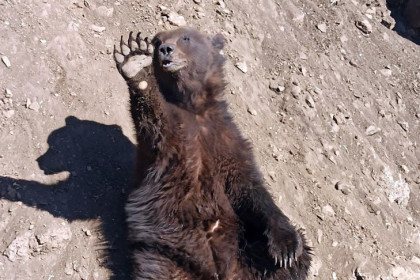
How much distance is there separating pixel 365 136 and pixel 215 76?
2.50 metres

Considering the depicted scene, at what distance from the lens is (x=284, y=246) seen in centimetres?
512

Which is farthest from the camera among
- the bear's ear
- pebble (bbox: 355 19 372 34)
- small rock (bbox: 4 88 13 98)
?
pebble (bbox: 355 19 372 34)

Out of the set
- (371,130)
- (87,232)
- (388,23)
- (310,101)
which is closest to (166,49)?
(87,232)

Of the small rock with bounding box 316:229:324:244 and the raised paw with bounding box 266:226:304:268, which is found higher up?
the raised paw with bounding box 266:226:304:268

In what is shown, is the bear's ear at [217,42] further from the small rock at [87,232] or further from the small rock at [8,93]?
the small rock at [87,232]

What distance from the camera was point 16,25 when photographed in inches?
231

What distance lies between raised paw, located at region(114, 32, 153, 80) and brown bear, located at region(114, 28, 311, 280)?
0.23 meters

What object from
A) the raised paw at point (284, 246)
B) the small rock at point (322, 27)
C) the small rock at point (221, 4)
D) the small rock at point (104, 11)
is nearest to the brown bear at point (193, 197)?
the raised paw at point (284, 246)

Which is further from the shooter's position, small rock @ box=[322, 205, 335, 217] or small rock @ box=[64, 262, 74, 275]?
small rock @ box=[322, 205, 335, 217]

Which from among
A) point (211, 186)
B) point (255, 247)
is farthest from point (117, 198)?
point (255, 247)

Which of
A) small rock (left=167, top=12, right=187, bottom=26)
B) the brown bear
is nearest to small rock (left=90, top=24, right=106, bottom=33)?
small rock (left=167, top=12, right=187, bottom=26)

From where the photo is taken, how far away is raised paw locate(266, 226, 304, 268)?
5.11m

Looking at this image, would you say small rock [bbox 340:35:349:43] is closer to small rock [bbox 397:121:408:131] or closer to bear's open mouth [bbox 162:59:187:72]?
small rock [bbox 397:121:408:131]

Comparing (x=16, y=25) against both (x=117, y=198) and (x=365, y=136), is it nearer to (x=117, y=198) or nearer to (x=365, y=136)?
(x=117, y=198)
